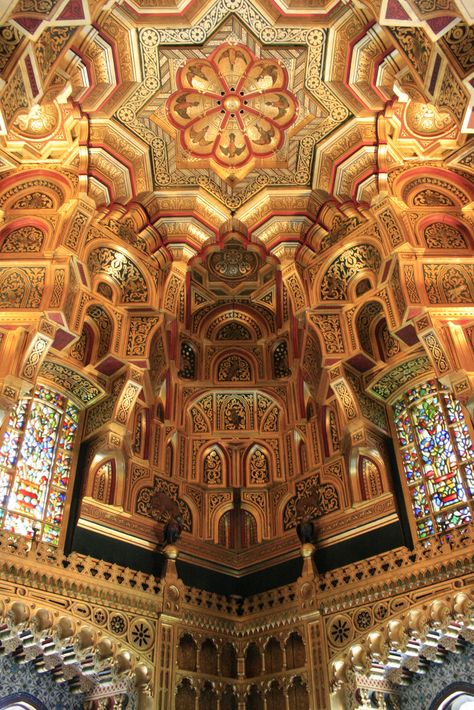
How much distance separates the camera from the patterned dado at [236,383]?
8359mm

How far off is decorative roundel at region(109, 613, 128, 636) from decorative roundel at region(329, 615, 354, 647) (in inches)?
107

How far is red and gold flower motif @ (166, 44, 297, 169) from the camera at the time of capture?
9.78 meters

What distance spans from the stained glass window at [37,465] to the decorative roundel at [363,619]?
13.7ft

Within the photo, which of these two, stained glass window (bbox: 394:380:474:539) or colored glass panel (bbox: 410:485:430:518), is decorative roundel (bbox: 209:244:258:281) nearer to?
stained glass window (bbox: 394:380:474:539)

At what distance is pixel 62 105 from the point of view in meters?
9.42

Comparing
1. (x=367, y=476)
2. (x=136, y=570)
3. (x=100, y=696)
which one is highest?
(x=367, y=476)

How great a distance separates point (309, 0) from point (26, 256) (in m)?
5.19

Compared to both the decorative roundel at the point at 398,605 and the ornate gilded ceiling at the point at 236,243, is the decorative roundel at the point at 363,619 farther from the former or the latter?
the ornate gilded ceiling at the point at 236,243

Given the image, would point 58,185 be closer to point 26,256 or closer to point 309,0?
point 26,256

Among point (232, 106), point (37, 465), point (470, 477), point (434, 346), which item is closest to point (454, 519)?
point (470, 477)

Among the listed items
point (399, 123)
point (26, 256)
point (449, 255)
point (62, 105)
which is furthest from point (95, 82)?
point (449, 255)

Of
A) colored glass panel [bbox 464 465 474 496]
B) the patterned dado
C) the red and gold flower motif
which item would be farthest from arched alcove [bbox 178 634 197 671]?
the red and gold flower motif

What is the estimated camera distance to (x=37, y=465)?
9.62 meters

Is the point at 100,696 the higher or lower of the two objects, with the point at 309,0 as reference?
lower
